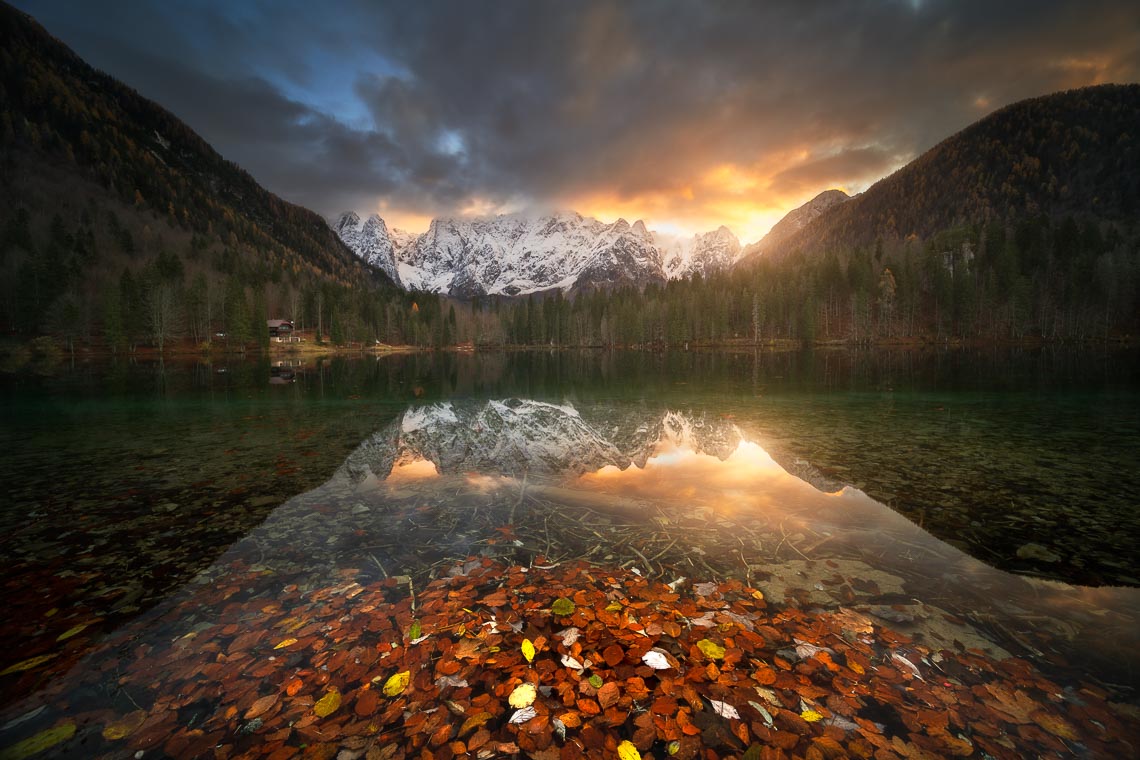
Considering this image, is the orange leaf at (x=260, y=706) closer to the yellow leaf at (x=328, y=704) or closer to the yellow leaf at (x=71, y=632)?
the yellow leaf at (x=328, y=704)

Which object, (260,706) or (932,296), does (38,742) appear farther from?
(932,296)

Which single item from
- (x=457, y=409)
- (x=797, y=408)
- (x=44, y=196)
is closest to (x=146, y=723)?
(x=457, y=409)

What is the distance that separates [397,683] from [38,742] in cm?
293

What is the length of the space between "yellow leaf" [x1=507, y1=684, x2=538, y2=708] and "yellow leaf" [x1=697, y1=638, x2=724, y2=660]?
1.97 m

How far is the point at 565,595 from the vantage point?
633 centimetres

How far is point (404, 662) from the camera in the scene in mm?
4891

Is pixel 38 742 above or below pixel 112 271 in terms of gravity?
below

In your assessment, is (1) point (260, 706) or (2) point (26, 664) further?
(2) point (26, 664)

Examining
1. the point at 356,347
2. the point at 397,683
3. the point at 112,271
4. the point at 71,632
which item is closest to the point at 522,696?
the point at 397,683

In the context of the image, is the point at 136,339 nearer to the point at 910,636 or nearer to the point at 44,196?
the point at 44,196

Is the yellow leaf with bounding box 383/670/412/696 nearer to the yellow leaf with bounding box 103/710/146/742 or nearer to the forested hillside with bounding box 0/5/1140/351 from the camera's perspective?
the yellow leaf with bounding box 103/710/146/742

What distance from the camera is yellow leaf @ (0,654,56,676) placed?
479cm

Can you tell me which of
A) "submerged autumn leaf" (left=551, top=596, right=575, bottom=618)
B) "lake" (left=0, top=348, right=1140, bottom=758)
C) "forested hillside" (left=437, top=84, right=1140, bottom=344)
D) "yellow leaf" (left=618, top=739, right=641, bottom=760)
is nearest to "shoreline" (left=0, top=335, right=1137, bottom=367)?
"forested hillside" (left=437, top=84, right=1140, bottom=344)

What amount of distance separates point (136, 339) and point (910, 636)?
468ft
